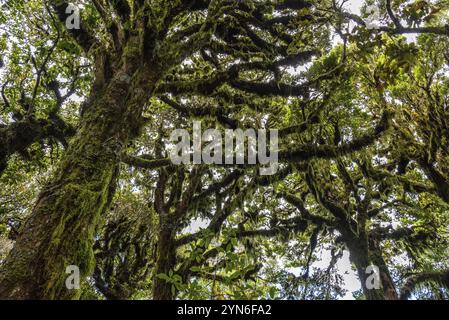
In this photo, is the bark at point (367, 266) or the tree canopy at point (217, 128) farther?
the bark at point (367, 266)

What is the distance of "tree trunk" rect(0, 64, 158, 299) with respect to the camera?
2893mm

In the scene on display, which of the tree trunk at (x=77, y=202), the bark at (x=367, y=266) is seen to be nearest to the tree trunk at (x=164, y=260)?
the tree trunk at (x=77, y=202)

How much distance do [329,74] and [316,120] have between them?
126 centimetres

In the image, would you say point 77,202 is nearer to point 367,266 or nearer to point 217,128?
point 217,128

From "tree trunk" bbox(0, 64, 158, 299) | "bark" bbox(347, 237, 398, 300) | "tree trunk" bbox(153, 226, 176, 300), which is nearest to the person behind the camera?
"tree trunk" bbox(0, 64, 158, 299)

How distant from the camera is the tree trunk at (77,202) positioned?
2.89 meters

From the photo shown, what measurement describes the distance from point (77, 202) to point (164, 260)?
5.06 meters

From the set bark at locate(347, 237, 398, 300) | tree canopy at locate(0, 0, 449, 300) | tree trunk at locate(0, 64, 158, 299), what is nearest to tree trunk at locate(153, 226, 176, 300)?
tree canopy at locate(0, 0, 449, 300)

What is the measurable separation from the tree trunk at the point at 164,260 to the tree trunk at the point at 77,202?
12.4 feet

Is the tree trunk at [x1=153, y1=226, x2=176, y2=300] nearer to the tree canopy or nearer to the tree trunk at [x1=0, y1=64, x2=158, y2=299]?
the tree canopy

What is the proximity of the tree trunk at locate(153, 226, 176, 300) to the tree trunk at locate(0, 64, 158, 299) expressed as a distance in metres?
3.77

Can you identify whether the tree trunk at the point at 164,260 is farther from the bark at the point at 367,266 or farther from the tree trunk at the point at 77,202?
the bark at the point at 367,266

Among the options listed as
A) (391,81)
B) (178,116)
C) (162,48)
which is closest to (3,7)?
(178,116)

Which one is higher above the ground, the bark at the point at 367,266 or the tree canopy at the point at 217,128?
the tree canopy at the point at 217,128
